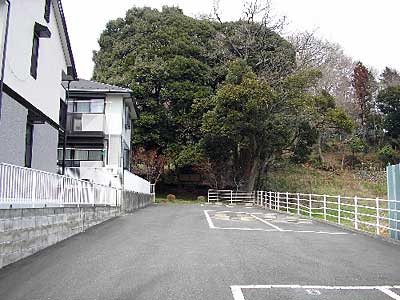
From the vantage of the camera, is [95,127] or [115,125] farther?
[115,125]

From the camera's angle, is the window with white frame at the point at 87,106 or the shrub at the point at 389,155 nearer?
the window with white frame at the point at 87,106

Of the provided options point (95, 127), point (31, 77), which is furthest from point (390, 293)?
point (95, 127)

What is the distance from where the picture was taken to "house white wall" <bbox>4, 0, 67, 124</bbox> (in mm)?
10375

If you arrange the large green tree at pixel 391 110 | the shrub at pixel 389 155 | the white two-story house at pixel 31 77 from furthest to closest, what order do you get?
1. the large green tree at pixel 391 110
2. the shrub at pixel 389 155
3. the white two-story house at pixel 31 77

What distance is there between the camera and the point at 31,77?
12.0 metres

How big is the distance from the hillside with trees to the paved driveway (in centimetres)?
2028

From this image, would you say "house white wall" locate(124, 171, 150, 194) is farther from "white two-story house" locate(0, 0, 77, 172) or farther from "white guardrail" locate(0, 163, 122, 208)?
"white guardrail" locate(0, 163, 122, 208)

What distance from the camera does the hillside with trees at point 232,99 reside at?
2973 centimetres

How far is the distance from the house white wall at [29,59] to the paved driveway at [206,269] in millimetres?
4510

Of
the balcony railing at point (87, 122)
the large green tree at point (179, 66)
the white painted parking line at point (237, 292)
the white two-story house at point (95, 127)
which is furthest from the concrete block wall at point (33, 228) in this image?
the large green tree at point (179, 66)

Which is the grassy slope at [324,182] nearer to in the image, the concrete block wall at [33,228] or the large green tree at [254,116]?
the large green tree at [254,116]

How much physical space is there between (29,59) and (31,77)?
58 centimetres

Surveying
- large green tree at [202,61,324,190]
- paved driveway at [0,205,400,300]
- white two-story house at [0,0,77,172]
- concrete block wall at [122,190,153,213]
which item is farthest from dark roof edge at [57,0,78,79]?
large green tree at [202,61,324,190]

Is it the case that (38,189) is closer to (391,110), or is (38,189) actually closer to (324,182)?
(324,182)
